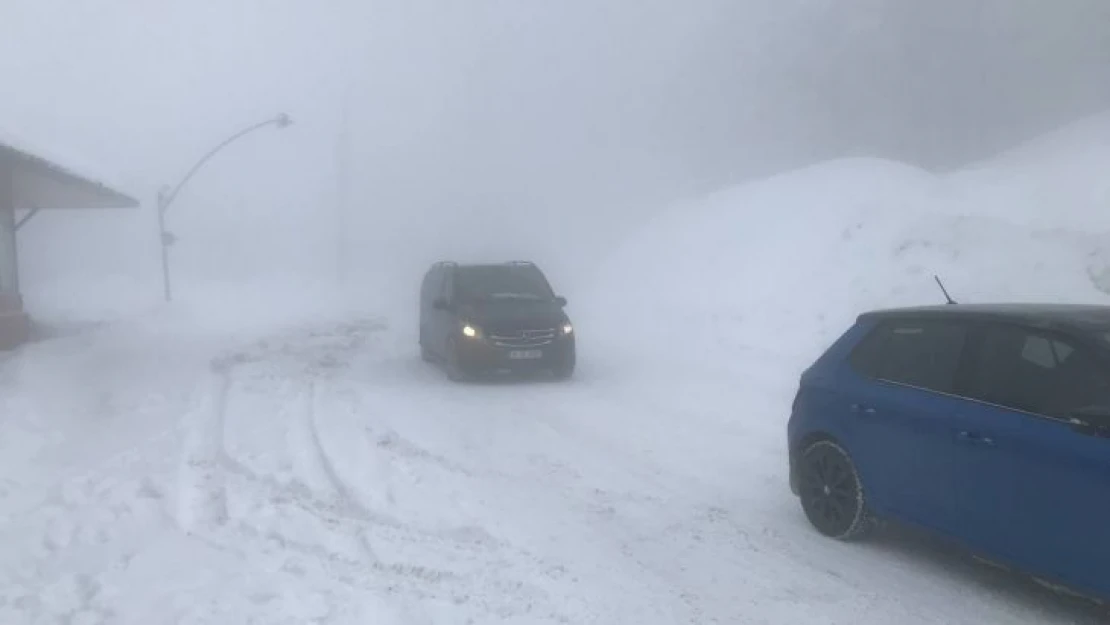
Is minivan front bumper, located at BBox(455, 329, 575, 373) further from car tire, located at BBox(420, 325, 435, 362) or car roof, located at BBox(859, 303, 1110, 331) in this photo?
car roof, located at BBox(859, 303, 1110, 331)

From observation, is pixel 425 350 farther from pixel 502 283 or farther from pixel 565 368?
pixel 565 368

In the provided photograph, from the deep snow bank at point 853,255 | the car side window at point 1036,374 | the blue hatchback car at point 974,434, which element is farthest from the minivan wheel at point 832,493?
the deep snow bank at point 853,255

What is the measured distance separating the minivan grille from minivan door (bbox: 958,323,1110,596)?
9.97 m

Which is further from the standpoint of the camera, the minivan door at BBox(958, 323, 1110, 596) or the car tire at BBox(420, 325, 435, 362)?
the car tire at BBox(420, 325, 435, 362)

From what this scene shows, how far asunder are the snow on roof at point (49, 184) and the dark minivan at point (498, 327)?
739 cm

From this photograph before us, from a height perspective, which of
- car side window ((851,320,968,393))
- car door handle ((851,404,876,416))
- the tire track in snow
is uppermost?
car side window ((851,320,968,393))

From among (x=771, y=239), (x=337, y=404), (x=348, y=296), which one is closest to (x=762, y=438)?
(x=337, y=404)

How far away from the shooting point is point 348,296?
4419 cm

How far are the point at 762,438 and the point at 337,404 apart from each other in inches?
217

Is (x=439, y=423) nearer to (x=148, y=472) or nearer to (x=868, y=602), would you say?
(x=148, y=472)

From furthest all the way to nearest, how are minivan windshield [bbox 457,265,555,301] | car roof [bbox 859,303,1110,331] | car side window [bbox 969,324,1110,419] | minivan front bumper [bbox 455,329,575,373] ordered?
1. minivan windshield [bbox 457,265,555,301]
2. minivan front bumper [bbox 455,329,575,373]
3. car roof [bbox 859,303,1110,331]
4. car side window [bbox 969,324,1110,419]

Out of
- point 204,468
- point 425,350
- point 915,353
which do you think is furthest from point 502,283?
point 915,353

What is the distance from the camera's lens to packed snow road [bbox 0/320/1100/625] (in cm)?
577

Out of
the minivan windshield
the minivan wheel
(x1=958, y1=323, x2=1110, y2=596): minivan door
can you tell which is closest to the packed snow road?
the minivan wheel
